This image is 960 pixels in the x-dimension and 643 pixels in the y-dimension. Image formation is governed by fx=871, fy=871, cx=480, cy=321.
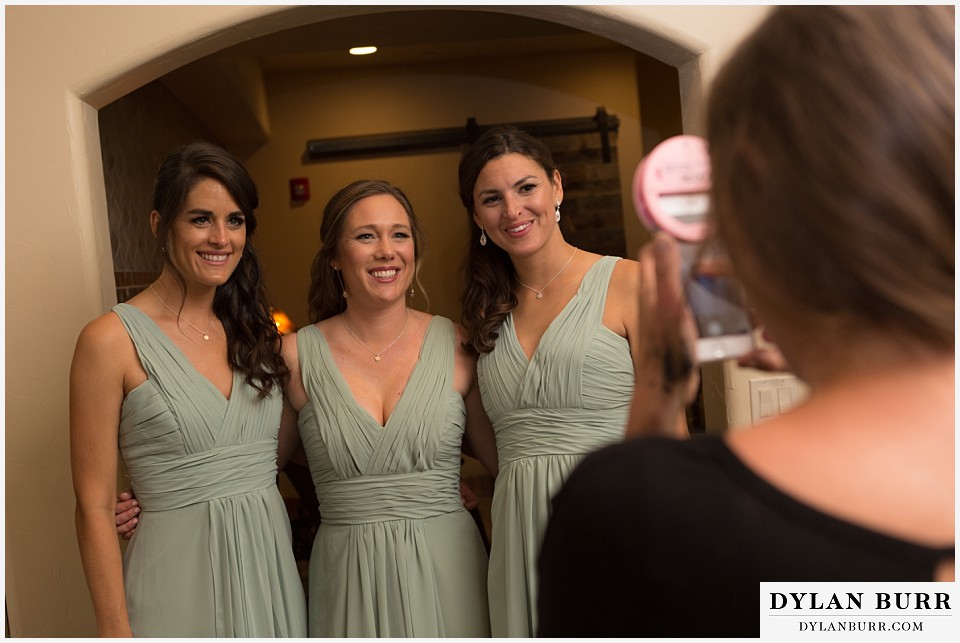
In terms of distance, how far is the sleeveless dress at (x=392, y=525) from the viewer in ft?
6.54

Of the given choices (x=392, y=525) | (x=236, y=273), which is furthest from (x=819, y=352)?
(x=236, y=273)

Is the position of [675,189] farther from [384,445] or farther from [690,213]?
[384,445]

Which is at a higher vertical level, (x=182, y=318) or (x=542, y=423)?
(x=182, y=318)

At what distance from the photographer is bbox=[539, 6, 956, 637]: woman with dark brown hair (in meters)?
0.49

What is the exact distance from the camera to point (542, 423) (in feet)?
6.54

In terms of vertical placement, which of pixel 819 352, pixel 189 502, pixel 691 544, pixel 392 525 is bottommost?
pixel 392 525

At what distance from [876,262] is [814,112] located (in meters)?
0.09

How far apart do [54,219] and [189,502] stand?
2.59 feet

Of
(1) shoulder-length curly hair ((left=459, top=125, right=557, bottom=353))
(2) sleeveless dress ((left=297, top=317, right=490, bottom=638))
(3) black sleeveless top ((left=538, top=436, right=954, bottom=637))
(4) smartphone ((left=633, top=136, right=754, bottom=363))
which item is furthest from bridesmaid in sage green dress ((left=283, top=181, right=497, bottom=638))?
(3) black sleeveless top ((left=538, top=436, right=954, bottom=637))

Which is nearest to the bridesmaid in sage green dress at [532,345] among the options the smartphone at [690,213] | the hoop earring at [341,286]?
the hoop earring at [341,286]

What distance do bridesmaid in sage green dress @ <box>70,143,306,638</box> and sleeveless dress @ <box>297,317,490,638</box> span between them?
0.34ft

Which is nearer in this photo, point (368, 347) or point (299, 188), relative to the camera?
point (368, 347)

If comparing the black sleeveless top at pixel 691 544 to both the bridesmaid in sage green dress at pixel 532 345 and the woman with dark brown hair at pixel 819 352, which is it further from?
the bridesmaid in sage green dress at pixel 532 345

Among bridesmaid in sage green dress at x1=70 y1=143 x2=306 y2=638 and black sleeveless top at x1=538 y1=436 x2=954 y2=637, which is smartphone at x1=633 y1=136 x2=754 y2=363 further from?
bridesmaid in sage green dress at x1=70 y1=143 x2=306 y2=638
